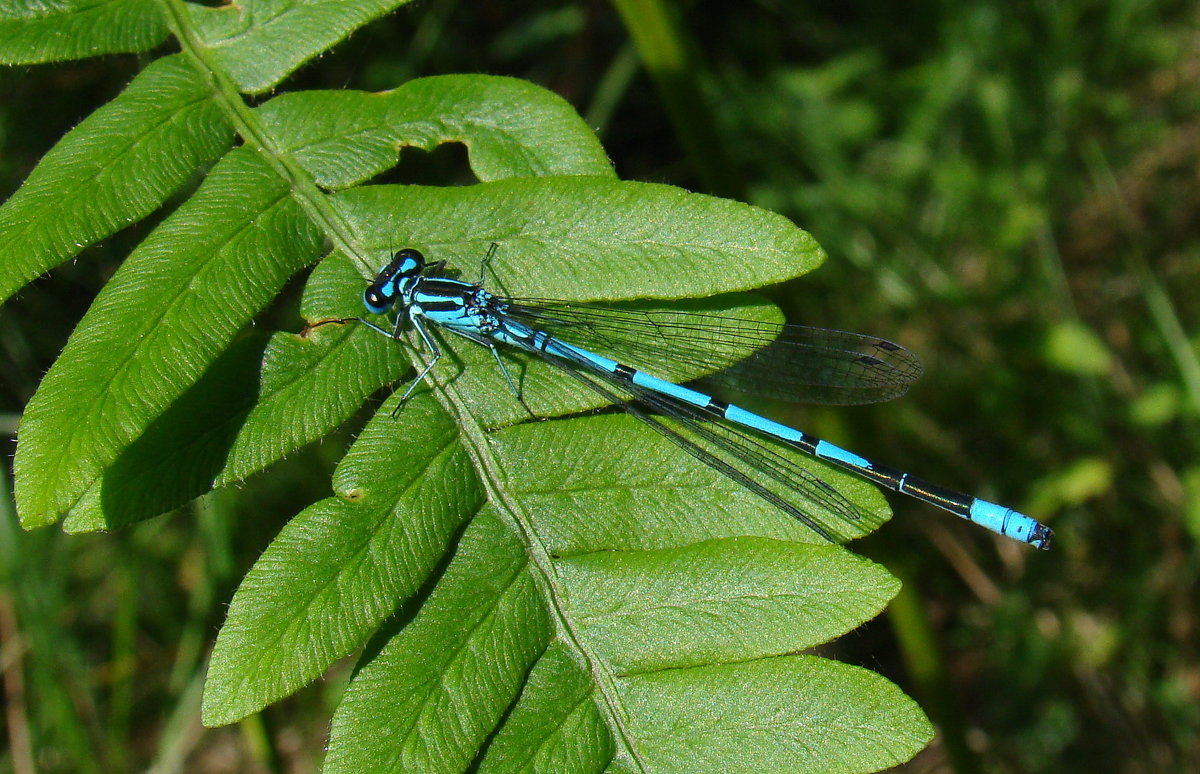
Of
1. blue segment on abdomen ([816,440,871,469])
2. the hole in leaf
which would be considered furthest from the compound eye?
the hole in leaf

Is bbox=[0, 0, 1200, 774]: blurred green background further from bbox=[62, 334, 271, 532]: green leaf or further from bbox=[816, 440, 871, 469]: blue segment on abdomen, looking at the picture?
bbox=[62, 334, 271, 532]: green leaf

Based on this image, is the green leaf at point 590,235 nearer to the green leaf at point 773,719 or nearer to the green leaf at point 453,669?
the green leaf at point 453,669

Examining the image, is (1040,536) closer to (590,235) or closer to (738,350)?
(738,350)

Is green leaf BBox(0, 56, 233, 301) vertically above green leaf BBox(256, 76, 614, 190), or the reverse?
green leaf BBox(256, 76, 614, 190)

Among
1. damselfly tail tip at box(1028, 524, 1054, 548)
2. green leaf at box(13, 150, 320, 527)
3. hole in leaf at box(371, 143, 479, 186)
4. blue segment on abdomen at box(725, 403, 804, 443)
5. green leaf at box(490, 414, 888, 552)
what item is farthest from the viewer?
hole in leaf at box(371, 143, 479, 186)

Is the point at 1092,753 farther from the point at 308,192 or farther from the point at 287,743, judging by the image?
the point at 308,192

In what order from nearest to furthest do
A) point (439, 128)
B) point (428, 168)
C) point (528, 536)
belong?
point (528, 536) → point (439, 128) → point (428, 168)

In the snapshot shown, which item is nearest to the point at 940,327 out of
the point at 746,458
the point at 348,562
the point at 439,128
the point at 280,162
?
the point at 746,458
